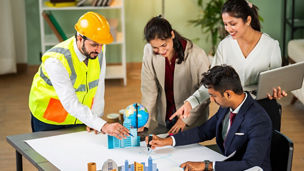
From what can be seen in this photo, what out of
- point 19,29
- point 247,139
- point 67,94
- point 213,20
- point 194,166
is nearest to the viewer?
point 194,166

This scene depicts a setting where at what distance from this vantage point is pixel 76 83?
2941 mm

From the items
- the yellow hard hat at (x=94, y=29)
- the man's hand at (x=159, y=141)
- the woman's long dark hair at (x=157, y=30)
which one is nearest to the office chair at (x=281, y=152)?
the man's hand at (x=159, y=141)

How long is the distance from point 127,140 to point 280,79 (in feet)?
3.10

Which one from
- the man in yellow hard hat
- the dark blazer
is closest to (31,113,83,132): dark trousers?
the man in yellow hard hat

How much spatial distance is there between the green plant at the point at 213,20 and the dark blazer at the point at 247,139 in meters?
3.45

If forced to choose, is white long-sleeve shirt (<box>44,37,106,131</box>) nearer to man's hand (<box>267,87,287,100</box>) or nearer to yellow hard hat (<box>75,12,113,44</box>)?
yellow hard hat (<box>75,12,113,44</box>)

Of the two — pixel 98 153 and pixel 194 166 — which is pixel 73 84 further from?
pixel 194 166

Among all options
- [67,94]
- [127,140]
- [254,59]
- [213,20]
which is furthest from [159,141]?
[213,20]

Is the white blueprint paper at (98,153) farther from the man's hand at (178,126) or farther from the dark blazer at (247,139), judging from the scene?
the man's hand at (178,126)

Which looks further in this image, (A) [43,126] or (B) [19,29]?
(B) [19,29]

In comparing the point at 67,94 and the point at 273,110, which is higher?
the point at 67,94

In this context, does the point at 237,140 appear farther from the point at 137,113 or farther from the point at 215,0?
the point at 215,0

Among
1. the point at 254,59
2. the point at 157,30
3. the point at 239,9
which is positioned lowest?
the point at 254,59

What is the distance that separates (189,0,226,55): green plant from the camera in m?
6.08
